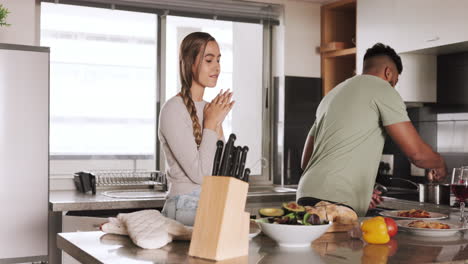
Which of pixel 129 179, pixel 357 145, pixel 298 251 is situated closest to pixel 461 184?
pixel 357 145

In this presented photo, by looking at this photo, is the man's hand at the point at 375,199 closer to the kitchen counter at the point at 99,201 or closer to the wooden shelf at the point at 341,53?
the kitchen counter at the point at 99,201

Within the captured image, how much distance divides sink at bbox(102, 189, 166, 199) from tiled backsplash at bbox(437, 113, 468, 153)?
1767mm

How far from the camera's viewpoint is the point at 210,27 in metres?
4.48

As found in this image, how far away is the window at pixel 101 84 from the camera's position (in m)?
4.00

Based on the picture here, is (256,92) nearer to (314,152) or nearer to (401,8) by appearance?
(401,8)

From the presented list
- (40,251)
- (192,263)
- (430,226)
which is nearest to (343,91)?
(430,226)

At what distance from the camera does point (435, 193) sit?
3.37 m

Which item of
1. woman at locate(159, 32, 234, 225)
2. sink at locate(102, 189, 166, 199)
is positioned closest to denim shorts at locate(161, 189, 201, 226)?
woman at locate(159, 32, 234, 225)

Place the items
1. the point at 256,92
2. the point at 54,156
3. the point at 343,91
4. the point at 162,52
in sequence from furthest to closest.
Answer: the point at 256,92 → the point at 162,52 → the point at 54,156 → the point at 343,91

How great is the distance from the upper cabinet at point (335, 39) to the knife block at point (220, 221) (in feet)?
10.7

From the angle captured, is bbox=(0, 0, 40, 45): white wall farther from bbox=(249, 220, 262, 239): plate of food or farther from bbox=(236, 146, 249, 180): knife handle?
bbox=(236, 146, 249, 180): knife handle

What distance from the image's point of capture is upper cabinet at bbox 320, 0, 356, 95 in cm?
464

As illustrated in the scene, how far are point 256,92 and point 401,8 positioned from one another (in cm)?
130

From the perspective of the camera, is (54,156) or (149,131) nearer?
(54,156)
